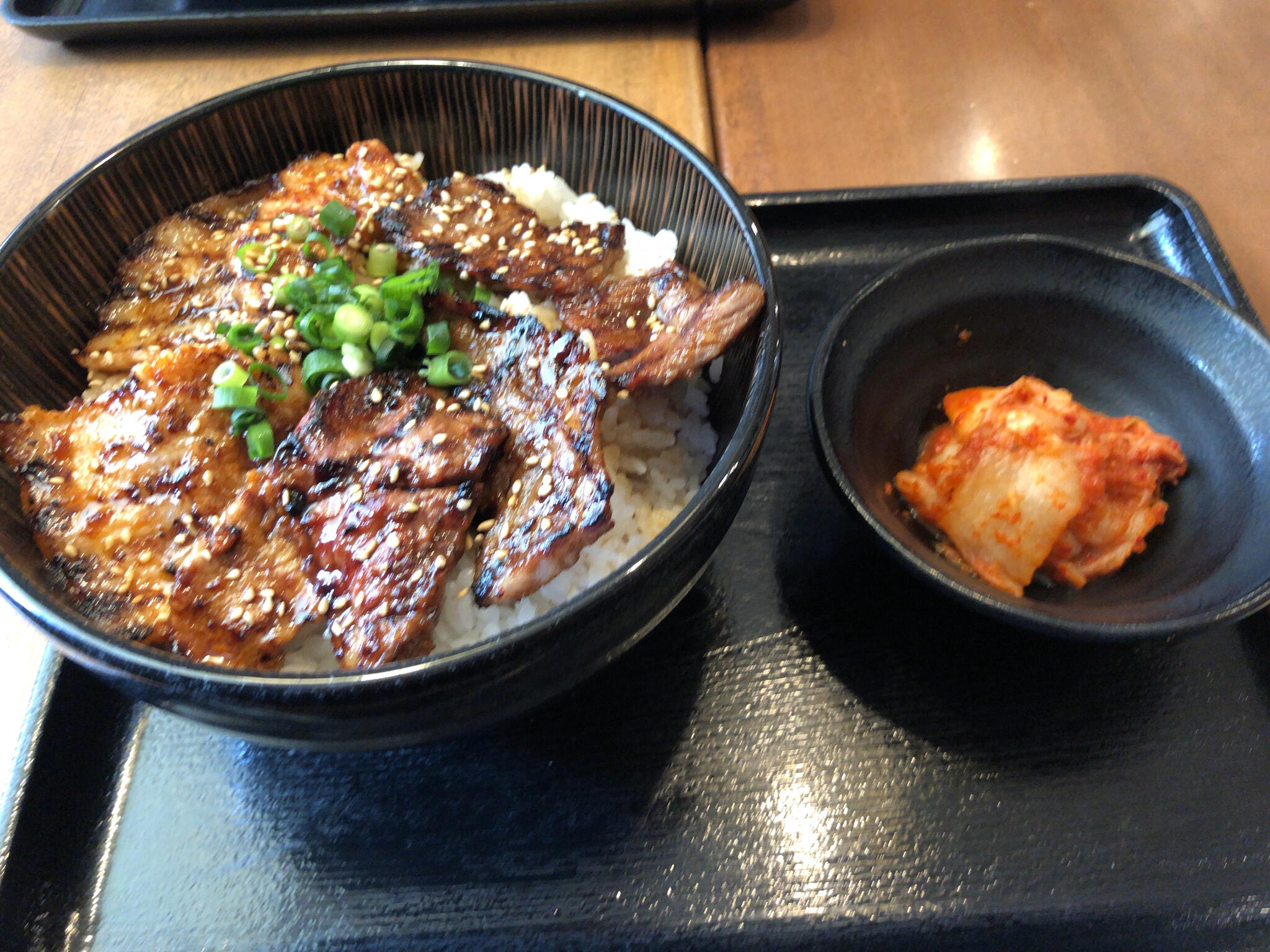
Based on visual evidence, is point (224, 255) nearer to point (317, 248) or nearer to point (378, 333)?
point (317, 248)

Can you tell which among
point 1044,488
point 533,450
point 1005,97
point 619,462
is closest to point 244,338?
point 533,450

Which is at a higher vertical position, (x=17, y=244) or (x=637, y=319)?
(x=17, y=244)

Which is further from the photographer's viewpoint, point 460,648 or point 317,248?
point 317,248

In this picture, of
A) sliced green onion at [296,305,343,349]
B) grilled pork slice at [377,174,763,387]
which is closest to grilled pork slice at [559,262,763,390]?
grilled pork slice at [377,174,763,387]

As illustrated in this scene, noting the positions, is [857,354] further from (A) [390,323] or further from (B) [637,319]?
(A) [390,323]

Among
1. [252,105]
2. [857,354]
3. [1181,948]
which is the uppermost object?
[252,105]

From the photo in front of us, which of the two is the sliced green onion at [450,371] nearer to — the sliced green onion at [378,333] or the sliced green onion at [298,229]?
the sliced green onion at [378,333]

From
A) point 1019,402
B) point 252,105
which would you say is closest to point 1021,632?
point 1019,402
